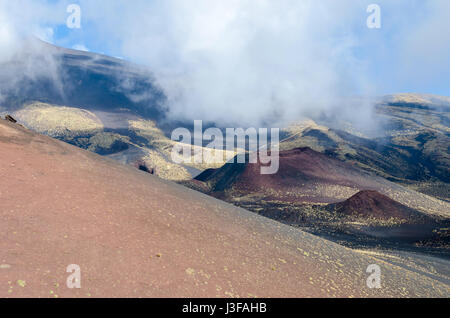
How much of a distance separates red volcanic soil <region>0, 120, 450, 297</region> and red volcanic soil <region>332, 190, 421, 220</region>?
17.9 m

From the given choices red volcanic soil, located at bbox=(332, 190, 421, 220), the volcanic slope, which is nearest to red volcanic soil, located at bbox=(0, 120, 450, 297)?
red volcanic soil, located at bbox=(332, 190, 421, 220)

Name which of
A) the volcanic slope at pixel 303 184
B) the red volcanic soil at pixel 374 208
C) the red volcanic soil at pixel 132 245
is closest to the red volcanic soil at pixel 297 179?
the volcanic slope at pixel 303 184

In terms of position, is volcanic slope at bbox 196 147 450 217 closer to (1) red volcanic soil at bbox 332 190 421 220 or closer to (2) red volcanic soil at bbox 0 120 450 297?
(1) red volcanic soil at bbox 332 190 421 220

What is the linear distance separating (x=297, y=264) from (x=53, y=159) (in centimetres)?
690

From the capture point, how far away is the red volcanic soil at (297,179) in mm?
36344

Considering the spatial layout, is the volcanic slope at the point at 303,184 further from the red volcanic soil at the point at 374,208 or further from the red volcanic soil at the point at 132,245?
the red volcanic soil at the point at 132,245

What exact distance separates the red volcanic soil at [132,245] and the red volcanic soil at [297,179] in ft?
85.2

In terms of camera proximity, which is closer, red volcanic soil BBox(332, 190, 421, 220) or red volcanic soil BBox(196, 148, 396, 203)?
red volcanic soil BBox(332, 190, 421, 220)

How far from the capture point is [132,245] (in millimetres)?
6188

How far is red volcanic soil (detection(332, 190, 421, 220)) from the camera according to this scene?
26.9 meters

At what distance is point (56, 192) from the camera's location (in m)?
7.20

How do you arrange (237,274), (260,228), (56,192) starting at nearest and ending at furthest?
1. (237,274)
2. (56,192)
3. (260,228)

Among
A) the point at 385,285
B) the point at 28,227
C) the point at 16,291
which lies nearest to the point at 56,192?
the point at 28,227
